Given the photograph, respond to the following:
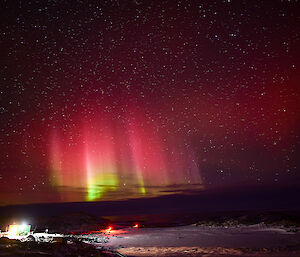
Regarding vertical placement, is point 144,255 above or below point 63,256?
below

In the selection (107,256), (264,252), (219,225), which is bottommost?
(219,225)

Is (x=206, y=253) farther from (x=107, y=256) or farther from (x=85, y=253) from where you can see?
(x=85, y=253)

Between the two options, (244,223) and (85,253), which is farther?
(244,223)

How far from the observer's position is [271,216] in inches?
1580

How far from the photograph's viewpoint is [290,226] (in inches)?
1272

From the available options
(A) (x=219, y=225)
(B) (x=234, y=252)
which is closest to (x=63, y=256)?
(B) (x=234, y=252)

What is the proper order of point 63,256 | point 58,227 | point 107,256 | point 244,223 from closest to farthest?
point 63,256
point 107,256
point 244,223
point 58,227

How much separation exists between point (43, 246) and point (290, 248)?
14902mm

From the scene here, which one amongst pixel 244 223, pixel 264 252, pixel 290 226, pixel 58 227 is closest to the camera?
pixel 264 252

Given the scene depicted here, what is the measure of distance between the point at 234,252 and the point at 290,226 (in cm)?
1955

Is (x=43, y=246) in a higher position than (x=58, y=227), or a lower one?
higher

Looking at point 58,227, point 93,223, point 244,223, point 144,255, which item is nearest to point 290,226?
point 244,223

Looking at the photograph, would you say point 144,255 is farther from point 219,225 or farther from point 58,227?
point 58,227

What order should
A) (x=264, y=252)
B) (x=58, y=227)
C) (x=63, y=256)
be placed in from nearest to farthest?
(x=63, y=256), (x=264, y=252), (x=58, y=227)
